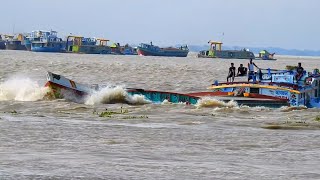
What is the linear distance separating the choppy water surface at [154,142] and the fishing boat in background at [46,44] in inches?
6159

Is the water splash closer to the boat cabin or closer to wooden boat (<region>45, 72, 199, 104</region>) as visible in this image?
wooden boat (<region>45, 72, 199, 104</region>)

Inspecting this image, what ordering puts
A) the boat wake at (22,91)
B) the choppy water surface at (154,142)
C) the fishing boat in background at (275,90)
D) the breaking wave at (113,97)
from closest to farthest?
the choppy water surface at (154,142)
the fishing boat in background at (275,90)
the breaking wave at (113,97)
the boat wake at (22,91)

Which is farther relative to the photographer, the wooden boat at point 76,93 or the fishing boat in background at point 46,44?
the fishing boat in background at point 46,44

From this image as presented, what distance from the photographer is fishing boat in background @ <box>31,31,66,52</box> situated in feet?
639

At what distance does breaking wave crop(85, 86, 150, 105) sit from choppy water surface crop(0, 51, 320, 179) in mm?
995

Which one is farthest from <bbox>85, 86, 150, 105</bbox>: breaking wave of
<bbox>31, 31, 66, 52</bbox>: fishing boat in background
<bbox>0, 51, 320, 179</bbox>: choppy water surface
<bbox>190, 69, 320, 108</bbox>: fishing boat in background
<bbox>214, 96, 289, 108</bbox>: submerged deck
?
<bbox>31, 31, 66, 52</bbox>: fishing boat in background

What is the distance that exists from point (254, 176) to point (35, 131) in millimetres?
9564

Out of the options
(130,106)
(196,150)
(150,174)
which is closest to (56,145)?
(196,150)

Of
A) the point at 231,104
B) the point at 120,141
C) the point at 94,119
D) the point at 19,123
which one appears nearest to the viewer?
the point at 120,141

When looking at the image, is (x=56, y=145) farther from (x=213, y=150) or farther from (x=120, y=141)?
(x=213, y=150)

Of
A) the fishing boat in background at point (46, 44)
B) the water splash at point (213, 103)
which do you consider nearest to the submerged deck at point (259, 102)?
the water splash at point (213, 103)

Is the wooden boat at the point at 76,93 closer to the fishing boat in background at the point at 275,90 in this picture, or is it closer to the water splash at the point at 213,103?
the water splash at the point at 213,103

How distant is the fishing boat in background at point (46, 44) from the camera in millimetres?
194750

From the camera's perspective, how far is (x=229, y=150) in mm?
22609
